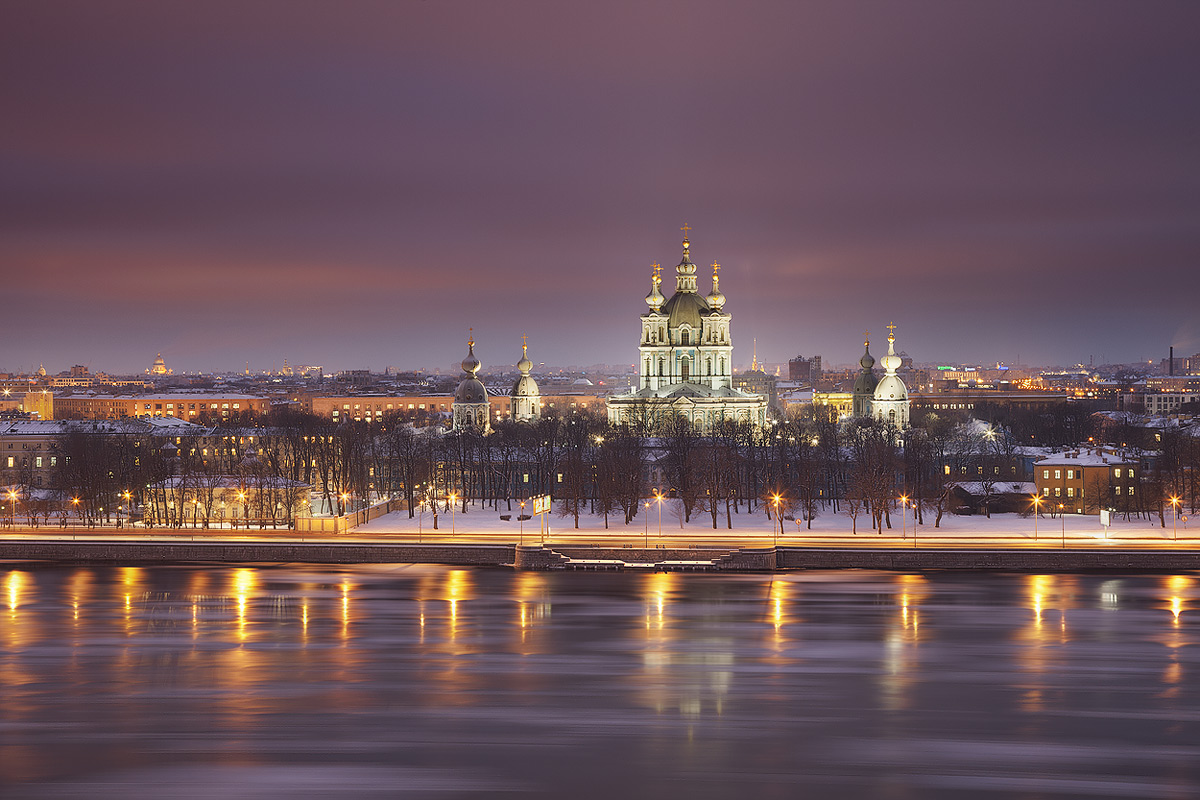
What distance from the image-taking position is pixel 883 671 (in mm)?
29547

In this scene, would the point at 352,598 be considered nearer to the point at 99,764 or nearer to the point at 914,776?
the point at 99,764

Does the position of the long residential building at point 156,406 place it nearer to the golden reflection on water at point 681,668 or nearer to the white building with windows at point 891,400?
the white building with windows at point 891,400

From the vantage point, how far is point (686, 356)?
293ft

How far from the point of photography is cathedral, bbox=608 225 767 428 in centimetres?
8419

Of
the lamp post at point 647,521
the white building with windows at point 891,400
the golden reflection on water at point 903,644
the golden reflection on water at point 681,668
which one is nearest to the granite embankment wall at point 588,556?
the lamp post at point 647,521

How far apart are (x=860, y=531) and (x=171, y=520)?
2878cm

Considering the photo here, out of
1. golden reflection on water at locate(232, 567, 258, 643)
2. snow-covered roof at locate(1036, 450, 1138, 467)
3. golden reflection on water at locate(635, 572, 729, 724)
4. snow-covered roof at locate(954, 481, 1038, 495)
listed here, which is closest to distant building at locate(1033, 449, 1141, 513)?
snow-covered roof at locate(1036, 450, 1138, 467)

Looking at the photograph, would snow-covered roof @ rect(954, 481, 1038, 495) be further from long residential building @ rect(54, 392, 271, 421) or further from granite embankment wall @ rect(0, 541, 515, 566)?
long residential building @ rect(54, 392, 271, 421)

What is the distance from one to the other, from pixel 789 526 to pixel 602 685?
22858 mm

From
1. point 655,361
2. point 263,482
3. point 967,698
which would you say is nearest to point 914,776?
point 967,698

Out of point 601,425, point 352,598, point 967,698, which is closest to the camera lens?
point 967,698

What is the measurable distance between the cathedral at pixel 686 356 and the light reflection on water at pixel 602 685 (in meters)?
42.8

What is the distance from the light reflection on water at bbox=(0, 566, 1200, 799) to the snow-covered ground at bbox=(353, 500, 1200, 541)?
5.99 metres

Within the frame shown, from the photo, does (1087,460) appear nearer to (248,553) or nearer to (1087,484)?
(1087,484)
